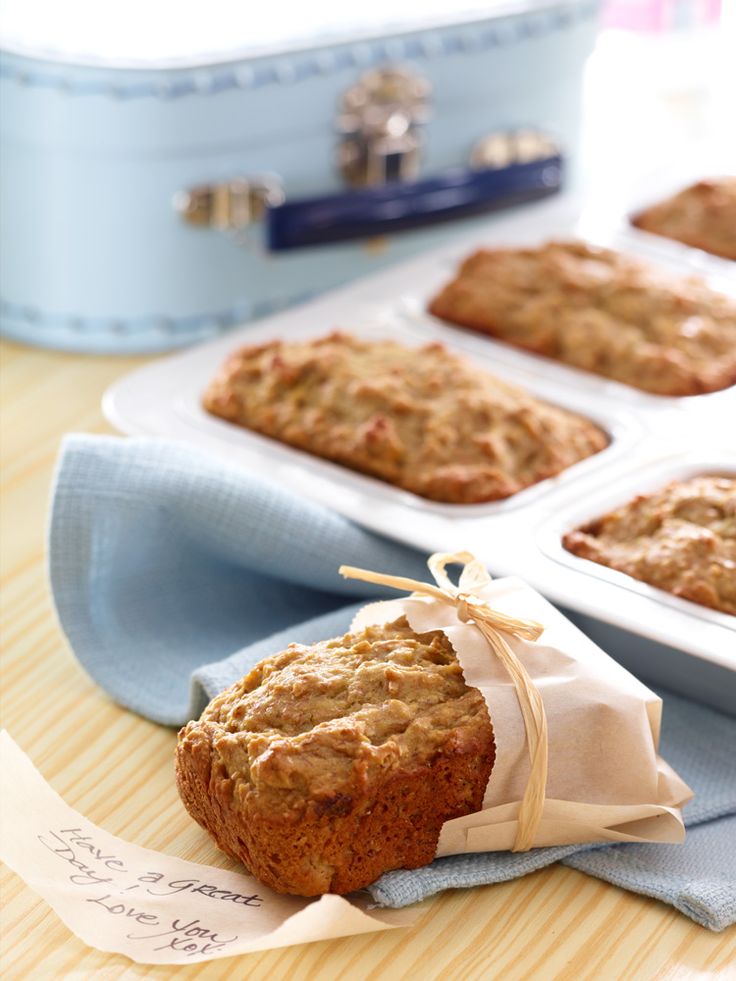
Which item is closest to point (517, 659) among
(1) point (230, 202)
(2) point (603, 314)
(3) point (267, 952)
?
(3) point (267, 952)

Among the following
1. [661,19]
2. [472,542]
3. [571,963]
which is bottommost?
[571,963]

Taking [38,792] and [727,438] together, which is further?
[727,438]

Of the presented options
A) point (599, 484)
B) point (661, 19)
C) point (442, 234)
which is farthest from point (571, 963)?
point (661, 19)

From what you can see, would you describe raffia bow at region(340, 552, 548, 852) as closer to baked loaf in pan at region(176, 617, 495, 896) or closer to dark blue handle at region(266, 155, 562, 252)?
baked loaf in pan at region(176, 617, 495, 896)

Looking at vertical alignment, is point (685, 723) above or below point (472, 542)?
below

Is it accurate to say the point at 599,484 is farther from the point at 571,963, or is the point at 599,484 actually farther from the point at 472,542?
the point at 571,963

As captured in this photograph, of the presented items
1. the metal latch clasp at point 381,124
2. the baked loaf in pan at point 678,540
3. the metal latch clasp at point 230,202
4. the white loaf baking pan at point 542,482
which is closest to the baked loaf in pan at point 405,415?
the white loaf baking pan at point 542,482

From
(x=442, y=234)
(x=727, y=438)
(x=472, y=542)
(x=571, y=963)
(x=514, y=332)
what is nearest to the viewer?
(x=571, y=963)

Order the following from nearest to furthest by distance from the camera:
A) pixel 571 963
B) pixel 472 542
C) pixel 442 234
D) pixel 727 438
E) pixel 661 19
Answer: pixel 571 963 → pixel 472 542 → pixel 727 438 → pixel 442 234 → pixel 661 19
